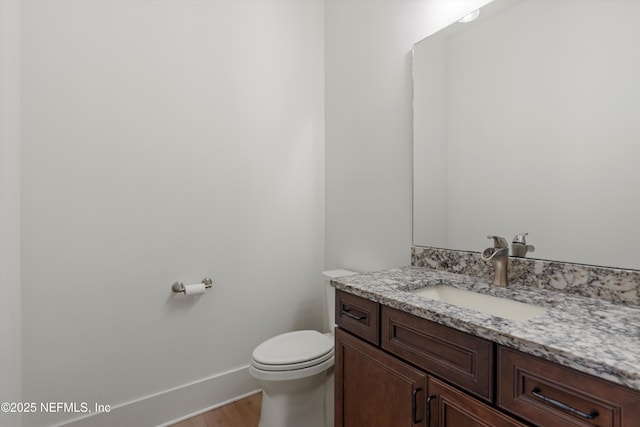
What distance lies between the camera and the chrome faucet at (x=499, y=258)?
115cm

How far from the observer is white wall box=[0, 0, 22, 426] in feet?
3.63

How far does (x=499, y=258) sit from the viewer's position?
116 centimetres

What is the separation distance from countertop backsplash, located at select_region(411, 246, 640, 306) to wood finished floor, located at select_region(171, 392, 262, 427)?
139 cm

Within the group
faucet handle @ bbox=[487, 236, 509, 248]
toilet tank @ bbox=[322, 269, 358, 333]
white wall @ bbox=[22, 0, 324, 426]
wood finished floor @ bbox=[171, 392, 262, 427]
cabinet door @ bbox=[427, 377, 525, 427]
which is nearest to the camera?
cabinet door @ bbox=[427, 377, 525, 427]

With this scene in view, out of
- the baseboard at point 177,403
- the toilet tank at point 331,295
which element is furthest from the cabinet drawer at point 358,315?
the baseboard at point 177,403

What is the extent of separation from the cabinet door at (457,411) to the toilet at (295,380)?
2.41 ft

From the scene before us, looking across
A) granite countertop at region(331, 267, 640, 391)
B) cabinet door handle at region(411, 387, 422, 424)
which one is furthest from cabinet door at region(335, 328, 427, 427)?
granite countertop at region(331, 267, 640, 391)

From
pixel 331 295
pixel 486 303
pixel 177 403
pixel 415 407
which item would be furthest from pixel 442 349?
pixel 177 403

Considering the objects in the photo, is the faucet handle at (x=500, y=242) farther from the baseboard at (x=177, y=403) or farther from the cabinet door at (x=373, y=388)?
A: the baseboard at (x=177, y=403)

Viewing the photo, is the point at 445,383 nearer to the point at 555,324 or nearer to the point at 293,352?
the point at 555,324

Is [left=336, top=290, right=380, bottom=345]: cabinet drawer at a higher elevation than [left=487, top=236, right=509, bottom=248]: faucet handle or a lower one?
lower

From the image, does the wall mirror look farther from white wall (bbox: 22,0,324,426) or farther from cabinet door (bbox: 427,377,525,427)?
white wall (bbox: 22,0,324,426)

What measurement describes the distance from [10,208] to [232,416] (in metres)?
1.51

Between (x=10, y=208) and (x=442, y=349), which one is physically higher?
(x=10, y=208)
